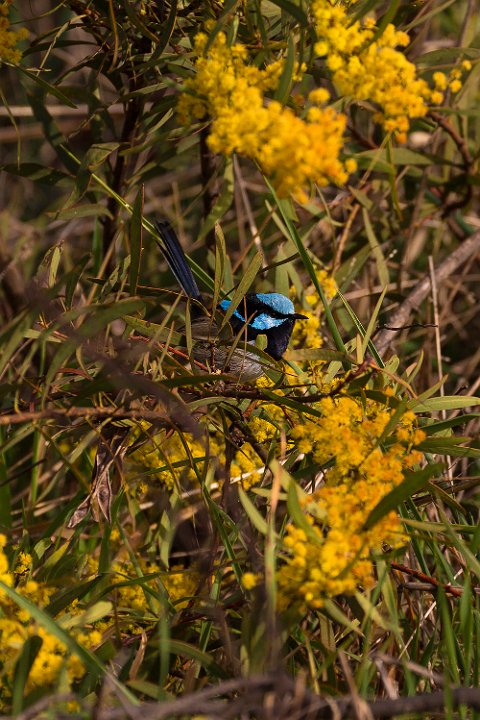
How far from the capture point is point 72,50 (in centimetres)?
599

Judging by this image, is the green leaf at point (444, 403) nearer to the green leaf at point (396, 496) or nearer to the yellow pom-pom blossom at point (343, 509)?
the yellow pom-pom blossom at point (343, 509)

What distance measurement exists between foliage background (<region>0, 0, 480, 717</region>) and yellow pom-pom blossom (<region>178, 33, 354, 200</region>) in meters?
0.10

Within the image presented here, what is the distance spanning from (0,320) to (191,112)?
7.54 feet

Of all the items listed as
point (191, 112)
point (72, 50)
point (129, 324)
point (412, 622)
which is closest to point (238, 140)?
point (191, 112)

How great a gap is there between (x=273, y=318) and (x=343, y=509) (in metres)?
1.91

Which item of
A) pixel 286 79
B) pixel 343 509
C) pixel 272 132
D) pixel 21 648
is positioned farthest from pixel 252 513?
pixel 286 79

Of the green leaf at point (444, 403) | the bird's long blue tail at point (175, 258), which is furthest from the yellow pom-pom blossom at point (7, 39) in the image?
the green leaf at point (444, 403)

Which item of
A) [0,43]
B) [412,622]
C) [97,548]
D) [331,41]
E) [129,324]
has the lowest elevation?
[97,548]

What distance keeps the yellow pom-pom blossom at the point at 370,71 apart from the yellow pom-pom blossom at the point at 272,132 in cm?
16

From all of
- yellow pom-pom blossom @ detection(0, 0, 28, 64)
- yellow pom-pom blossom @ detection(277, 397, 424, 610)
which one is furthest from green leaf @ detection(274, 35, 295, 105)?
yellow pom-pom blossom @ detection(0, 0, 28, 64)

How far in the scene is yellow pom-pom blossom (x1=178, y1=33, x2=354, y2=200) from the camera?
1465mm

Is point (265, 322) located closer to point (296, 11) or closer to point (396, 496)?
point (296, 11)

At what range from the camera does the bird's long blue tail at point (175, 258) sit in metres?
3.23

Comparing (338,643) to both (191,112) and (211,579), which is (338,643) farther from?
(191,112)
